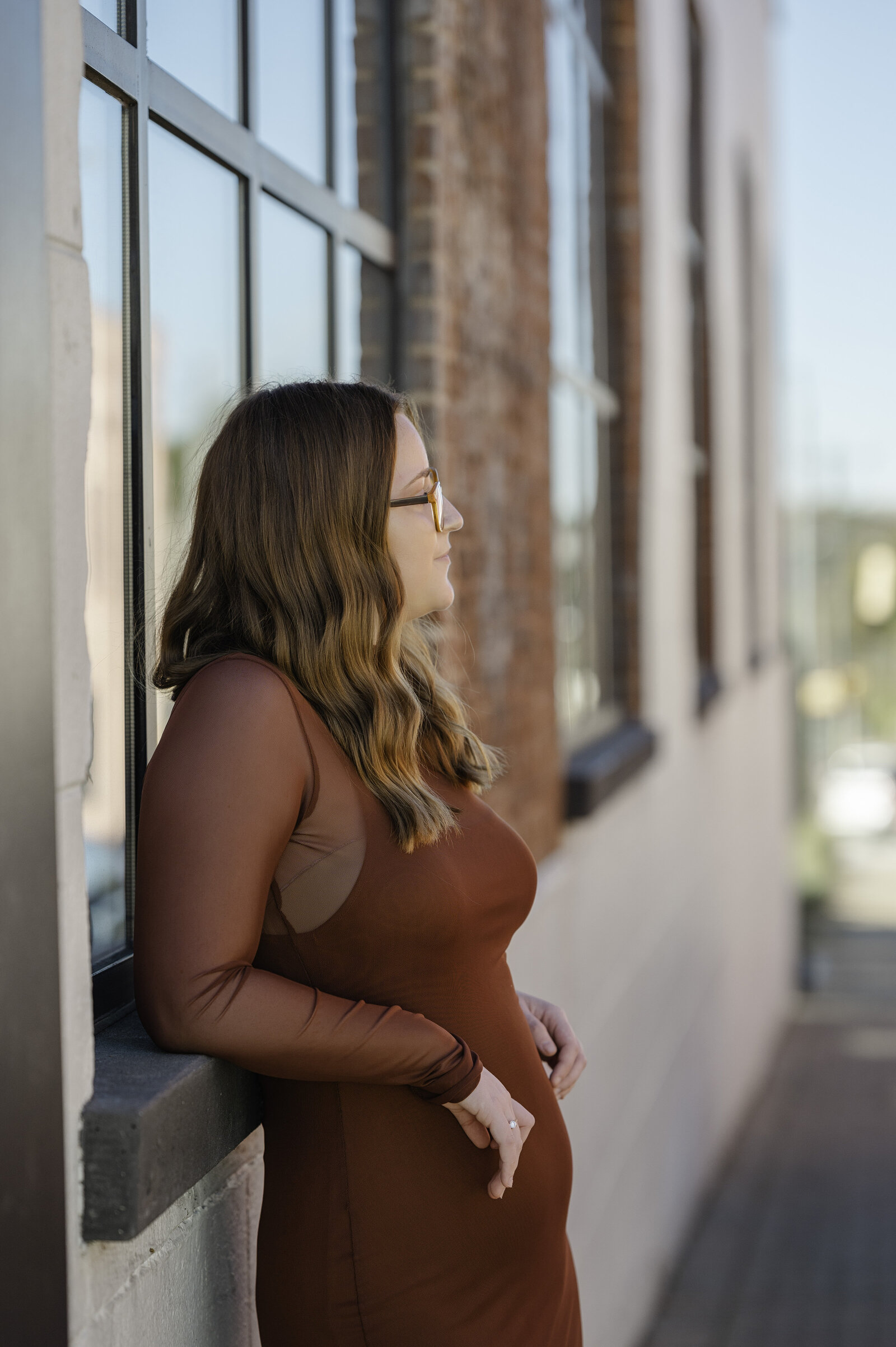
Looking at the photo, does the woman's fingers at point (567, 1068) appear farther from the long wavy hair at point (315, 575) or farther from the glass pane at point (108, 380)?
the glass pane at point (108, 380)

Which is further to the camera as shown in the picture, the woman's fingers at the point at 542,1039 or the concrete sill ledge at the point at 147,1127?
the woman's fingers at the point at 542,1039

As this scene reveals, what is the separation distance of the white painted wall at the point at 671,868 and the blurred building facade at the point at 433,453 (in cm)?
4

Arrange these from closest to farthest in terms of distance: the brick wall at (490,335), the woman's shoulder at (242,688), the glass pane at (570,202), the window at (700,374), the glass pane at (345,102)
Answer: the woman's shoulder at (242,688)
the glass pane at (345,102)
the brick wall at (490,335)
the glass pane at (570,202)
the window at (700,374)

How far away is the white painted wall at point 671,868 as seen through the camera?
458 cm

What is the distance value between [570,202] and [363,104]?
2.15 metres

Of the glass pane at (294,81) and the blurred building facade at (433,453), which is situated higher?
the glass pane at (294,81)

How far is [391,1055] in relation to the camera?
61.9 inches

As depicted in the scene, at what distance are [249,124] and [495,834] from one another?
1.42 meters

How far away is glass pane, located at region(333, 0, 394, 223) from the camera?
3080mm

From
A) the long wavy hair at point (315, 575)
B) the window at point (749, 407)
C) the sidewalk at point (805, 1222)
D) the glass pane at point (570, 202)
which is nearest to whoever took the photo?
the long wavy hair at point (315, 575)

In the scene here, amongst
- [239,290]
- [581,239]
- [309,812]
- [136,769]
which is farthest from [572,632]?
[309,812]

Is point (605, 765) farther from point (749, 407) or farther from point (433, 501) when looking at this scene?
point (749, 407)

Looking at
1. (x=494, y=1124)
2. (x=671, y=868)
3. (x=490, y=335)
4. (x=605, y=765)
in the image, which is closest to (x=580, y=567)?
(x=605, y=765)

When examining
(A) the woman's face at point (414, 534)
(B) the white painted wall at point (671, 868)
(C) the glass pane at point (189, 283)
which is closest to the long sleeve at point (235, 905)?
(A) the woman's face at point (414, 534)
